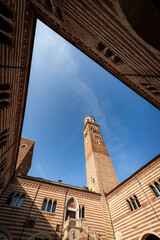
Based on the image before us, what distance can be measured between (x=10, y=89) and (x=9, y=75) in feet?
3.16

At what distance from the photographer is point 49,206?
1371 cm

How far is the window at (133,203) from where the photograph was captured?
1193 centimetres

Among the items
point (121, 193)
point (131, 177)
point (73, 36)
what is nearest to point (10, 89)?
point (73, 36)

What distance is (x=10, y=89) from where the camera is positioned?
696cm

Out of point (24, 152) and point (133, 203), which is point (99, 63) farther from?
point (24, 152)

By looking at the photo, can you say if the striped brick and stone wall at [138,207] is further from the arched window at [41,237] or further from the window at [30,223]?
the window at [30,223]

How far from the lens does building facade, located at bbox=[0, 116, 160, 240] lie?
418 inches

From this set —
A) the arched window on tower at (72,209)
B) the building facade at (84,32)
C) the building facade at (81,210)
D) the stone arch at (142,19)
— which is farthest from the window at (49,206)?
the stone arch at (142,19)

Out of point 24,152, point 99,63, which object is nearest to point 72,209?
point 24,152

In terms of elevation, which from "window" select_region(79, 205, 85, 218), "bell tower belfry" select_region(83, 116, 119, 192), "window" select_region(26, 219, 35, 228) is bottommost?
"window" select_region(26, 219, 35, 228)

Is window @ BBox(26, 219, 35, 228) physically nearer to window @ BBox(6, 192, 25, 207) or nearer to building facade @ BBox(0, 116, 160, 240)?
building facade @ BBox(0, 116, 160, 240)

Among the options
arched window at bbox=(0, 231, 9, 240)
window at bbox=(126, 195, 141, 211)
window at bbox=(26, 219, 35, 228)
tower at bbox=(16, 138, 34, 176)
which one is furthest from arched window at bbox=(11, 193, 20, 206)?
window at bbox=(126, 195, 141, 211)

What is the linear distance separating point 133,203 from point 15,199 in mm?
13029

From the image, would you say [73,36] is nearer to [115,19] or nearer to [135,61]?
[115,19]
